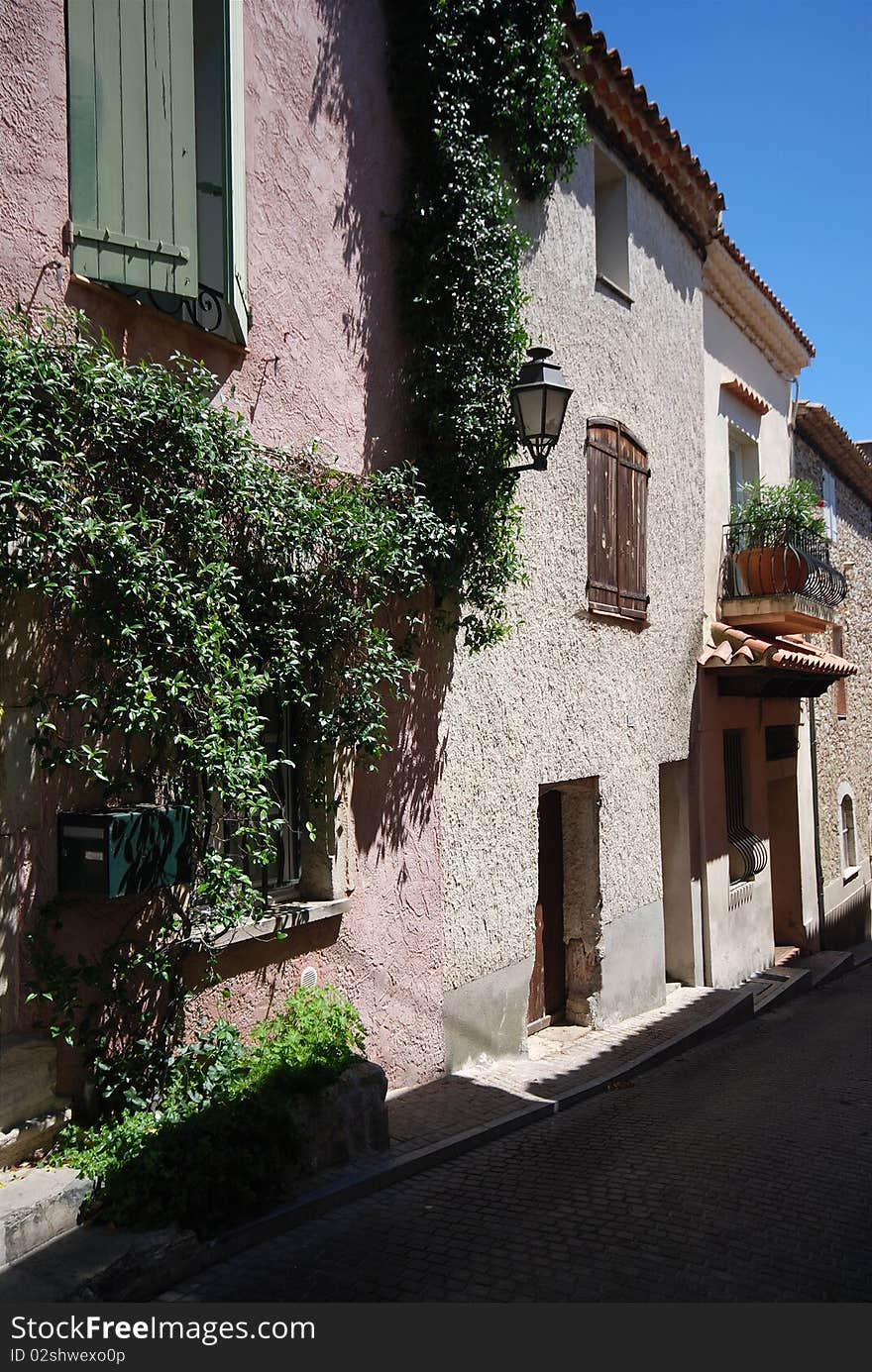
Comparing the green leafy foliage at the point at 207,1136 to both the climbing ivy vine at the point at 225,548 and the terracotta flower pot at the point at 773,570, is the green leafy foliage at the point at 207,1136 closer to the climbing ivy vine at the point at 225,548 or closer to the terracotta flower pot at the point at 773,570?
the climbing ivy vine at the point at 225,548

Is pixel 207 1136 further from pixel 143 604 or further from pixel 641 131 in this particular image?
pixel 641 131

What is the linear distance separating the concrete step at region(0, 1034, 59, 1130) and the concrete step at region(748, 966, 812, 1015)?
28.1 feet

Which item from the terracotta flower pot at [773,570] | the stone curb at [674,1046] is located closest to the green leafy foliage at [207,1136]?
the stone curb at [674,1046]

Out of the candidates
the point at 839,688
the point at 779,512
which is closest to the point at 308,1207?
the point at 779,512

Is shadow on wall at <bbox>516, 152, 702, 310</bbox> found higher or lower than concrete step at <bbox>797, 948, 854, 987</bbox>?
higher

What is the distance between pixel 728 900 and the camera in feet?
39.6

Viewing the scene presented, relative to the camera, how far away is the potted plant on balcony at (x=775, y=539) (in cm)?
1211

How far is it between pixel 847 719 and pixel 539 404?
47.5 feet

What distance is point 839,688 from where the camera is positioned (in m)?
18.8

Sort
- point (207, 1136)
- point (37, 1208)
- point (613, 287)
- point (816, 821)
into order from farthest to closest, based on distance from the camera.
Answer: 1. point (816, 821)
2. point (613, 287)
3. point (207, 1136)
4. point (37, 1208)

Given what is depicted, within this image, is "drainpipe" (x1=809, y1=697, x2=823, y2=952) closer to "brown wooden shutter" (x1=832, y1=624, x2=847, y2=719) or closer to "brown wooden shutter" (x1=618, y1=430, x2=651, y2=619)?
"brown wooden shutter" (x1=832, y1=624, x2=847, y2=719)

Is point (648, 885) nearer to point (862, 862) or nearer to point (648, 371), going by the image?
point (648, 371)

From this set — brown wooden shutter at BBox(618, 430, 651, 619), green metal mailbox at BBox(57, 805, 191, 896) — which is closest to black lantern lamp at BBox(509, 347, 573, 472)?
brown wooden shutter at BBox(618, 430, 651, 619)

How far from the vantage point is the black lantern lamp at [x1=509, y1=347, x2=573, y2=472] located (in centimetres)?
670
